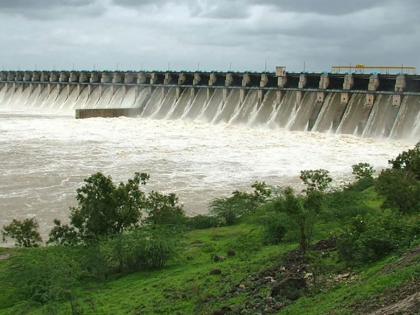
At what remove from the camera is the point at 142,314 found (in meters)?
10.2

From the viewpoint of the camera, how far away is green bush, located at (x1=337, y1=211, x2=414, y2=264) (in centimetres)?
1023

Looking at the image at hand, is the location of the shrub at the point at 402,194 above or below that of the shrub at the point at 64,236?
above

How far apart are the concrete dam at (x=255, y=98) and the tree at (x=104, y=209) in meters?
21.2

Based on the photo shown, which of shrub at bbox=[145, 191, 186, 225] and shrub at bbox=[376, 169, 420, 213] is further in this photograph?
shrub at bbox=[145, 191, 186, 225]

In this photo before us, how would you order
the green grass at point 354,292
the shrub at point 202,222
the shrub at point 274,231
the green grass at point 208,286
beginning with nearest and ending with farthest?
the green grass at point 354,292, the green grass at point 208,286, the shrub at point 274,231, the shrub at point 202,222

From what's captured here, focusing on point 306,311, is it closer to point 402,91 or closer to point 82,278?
point 82,278

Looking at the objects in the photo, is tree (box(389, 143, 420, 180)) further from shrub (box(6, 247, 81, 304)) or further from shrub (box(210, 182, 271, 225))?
shrub (box(6, 247, 81, 304))

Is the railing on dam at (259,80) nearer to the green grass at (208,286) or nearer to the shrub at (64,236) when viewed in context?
the green grass at (208,286)

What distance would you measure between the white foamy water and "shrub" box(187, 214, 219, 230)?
214 cm

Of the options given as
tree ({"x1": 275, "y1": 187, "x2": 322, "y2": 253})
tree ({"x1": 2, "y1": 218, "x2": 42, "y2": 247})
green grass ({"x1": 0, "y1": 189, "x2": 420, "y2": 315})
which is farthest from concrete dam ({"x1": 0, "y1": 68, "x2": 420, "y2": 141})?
tree ({"x1": 2, "y1": 218, "x2": 42, "y2": 247})

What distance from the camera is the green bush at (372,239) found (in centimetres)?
1023

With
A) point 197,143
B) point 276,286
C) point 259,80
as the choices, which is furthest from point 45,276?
point 259,80

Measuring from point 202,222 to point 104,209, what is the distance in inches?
154

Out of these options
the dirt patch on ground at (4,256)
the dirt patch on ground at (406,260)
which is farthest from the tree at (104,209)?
the dirt patch on ground at (406,260)
